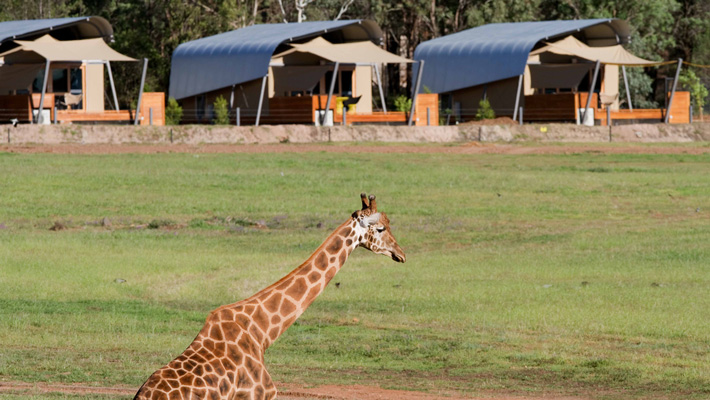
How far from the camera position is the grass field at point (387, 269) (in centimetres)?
1376

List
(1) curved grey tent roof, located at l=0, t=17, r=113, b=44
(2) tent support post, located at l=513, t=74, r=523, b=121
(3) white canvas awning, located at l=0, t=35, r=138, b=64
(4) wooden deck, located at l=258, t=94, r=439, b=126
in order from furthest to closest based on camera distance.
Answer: (2) tent support post, located at l=513, t=74, r=523, b=121 < (4) wooden deck, located at l=258, t=94, r=439, b=126 < (1) curved grey tent roof, located at l=0, t=17, r=113, b=44 < (3) white canvas awning, located at l=0, t=35, r=138, b=64

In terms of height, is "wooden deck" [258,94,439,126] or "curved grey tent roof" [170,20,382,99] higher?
"curved grey tent roof" [170,20,382,99]

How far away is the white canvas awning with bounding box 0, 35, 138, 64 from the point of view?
51406 millimetres

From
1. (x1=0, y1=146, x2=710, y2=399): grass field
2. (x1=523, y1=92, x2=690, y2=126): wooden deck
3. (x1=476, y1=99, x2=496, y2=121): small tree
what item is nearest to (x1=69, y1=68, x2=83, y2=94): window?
(x1=0, y1=146, x2=710, y2=399): grass field

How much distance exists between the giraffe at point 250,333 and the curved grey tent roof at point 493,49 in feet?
159

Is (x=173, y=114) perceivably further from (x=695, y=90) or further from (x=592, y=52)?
(x=695, y=90)

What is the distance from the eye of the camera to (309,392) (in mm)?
11617

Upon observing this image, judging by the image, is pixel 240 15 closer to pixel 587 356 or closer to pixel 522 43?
pixel 522 43

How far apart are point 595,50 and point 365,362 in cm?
4763

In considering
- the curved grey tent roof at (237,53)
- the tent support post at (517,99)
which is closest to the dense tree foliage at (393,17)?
the curved grey tent roof at (237,53)

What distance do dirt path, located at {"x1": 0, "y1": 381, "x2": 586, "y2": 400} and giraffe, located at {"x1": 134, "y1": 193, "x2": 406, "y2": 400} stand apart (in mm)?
2621

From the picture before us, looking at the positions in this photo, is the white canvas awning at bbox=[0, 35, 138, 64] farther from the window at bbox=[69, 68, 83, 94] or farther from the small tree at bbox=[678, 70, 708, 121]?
the small tree at bbox=[678, 70, 708, 121]

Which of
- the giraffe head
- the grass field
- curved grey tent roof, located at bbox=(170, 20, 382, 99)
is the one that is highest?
curved grey tent roof, located at bbox=(170, 20, 382, 99)

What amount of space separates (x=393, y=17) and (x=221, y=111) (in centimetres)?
2674
